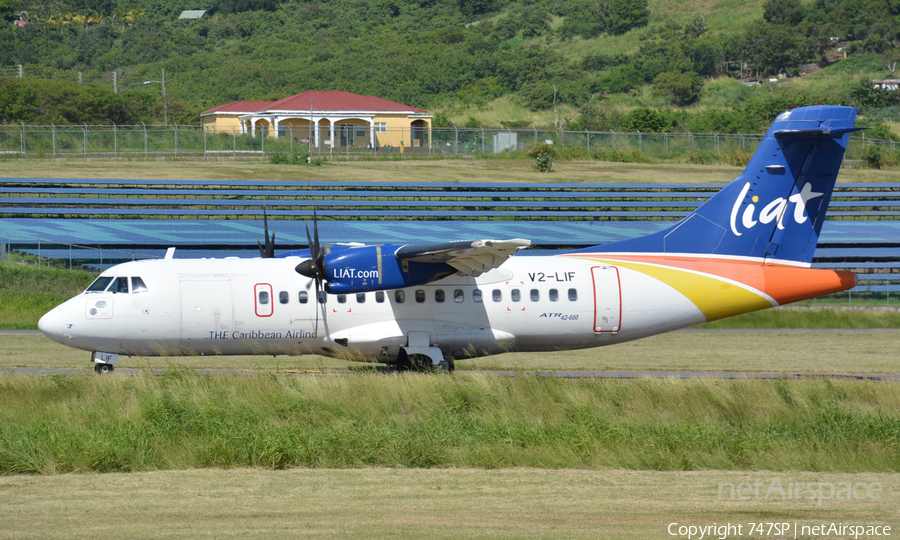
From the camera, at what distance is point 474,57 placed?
111875 millimetres

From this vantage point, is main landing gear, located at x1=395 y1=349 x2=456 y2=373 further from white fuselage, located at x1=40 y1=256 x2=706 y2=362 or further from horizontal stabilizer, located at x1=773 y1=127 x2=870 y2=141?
horizontal stabilizer, located at x1=773 y1=127 x2=870 y2=141

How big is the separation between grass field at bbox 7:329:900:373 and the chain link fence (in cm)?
3178

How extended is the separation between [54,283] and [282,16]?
365 ft

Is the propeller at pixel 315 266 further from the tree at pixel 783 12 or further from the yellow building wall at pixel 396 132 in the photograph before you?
the tree at pixel 783 12

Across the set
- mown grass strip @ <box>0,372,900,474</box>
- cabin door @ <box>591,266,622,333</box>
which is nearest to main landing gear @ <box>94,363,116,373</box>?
mown grass strip @ <box>0,372,900,474</box>

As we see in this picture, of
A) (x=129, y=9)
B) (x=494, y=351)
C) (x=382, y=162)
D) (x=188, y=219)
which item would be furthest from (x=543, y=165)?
(x=129, y=9)

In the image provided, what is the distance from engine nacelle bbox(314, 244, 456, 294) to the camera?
20.3 m

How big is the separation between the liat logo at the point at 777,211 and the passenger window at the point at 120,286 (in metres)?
15.2

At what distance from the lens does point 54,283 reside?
121 ft

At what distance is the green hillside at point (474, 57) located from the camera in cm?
8631

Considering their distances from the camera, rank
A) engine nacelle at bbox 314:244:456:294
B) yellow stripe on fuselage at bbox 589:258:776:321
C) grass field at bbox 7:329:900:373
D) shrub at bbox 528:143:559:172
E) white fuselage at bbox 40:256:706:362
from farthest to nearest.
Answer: shrub at bbox 528:143:559:172 < grass field at bbox 7:329:900:373 < yellow stripe on fuselage at bbox 589:258:776:321 < white fuselage at bbox 40:256:706:362 < engine nacelle at bbox 314:244:456:294

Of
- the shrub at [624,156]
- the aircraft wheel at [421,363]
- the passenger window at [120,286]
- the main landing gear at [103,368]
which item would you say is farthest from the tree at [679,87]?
the main landing gear at [103,368]

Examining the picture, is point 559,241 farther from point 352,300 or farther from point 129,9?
point 129,9

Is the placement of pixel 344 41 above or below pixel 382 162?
above
